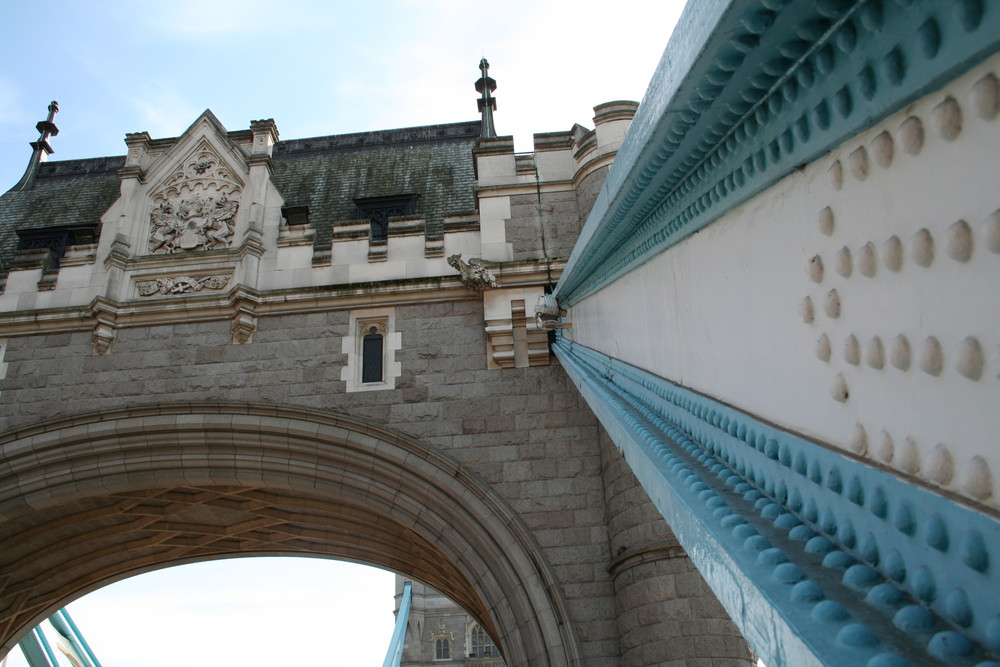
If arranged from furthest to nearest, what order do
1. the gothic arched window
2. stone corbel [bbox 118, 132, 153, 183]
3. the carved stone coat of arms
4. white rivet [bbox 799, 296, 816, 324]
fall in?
the gothic arched window → stone corbel [bbox 118, 132, 153, 183] → the carved stone coat of arms → white rivet [bbox 799, 296, 816, 324]

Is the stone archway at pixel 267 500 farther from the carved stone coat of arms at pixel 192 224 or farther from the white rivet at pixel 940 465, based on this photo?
the white rivet at pixel 940 465

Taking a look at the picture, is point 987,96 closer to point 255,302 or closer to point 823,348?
point 823,348

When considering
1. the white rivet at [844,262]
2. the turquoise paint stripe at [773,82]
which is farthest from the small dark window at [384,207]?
the white rivet at [844,262]

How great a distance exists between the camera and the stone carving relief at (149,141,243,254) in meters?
8.50

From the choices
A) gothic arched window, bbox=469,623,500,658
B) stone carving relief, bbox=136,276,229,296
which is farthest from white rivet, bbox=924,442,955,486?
gothic arched window, bbox=469,623,500,658

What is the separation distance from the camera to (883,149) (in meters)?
0.97

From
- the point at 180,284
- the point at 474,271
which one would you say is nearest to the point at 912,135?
the point at 474,271

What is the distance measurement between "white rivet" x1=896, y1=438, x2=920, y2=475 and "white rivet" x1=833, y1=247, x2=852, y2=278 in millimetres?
237

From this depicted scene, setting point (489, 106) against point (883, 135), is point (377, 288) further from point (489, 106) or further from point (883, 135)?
point (489, 106)

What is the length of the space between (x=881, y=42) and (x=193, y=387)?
7530 mm

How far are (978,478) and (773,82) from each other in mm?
631

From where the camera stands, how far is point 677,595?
5957 mm

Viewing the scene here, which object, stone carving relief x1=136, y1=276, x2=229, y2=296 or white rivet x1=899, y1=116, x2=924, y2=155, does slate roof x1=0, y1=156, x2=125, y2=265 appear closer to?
stone carving relief x1=136, y1=276, x2=229, y2=296

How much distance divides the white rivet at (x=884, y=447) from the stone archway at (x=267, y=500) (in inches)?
220
